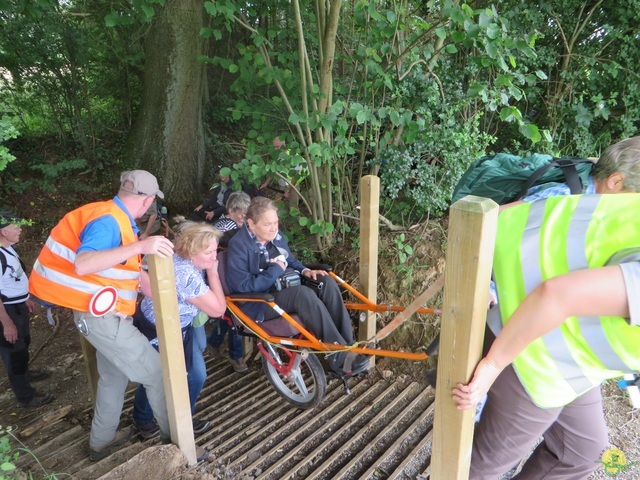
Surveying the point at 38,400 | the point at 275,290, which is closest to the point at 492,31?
the point at 275,290

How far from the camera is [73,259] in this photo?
2307 mm

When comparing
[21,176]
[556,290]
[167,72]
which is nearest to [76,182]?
[21,176]

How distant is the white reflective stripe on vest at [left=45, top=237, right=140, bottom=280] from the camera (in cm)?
231

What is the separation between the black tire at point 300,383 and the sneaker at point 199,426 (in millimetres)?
639

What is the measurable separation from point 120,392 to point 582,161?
118 inches

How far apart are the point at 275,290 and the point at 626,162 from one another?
238 cm

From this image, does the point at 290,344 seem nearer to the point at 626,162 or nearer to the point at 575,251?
the point at 575,251

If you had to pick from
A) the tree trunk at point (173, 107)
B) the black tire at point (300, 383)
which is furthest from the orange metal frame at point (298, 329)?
the tree trunk at point (173, 107)

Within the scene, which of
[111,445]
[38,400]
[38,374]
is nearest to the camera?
[111,445]

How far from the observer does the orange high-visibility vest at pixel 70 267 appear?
7.57 feet

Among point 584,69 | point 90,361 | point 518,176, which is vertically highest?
point 584,69

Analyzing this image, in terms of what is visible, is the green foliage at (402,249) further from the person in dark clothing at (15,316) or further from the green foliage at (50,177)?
the green foliage at (50,177)

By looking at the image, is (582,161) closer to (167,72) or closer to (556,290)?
(556,290)

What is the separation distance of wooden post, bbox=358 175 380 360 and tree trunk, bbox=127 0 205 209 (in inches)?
171
